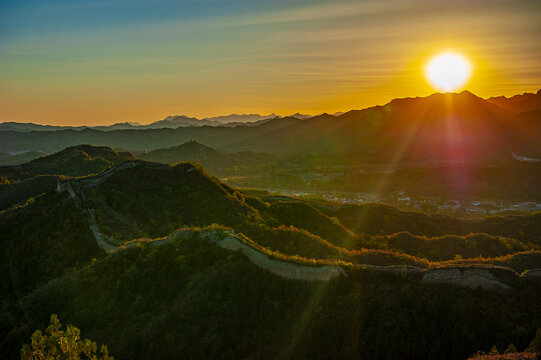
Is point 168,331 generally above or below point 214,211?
below

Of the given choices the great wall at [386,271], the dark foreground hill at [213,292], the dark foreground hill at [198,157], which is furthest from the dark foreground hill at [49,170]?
the dark foreground hill at [198,157]

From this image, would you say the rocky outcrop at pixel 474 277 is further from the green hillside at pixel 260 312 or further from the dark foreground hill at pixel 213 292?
the green hillside at pixel 260 312

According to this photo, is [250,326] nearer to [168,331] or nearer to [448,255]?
[168,331]

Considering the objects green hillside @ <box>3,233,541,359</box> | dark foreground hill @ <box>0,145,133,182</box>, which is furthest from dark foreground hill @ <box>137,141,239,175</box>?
green hillside @ <box>3,233,541,359</box>

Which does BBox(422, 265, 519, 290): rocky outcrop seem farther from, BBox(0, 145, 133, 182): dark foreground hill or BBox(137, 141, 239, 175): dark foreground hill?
BBox(137, 141, 239, 175): dark foreground hill

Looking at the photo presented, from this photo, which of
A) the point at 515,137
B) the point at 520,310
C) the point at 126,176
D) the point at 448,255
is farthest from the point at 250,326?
the point at 515,137
